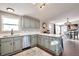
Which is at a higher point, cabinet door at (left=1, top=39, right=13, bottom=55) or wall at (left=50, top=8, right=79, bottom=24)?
wall at (left=50, top=8, right=79, bottom=24)

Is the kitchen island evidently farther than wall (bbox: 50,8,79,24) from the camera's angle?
Yes

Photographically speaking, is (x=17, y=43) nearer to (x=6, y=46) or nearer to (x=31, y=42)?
(x=6, y=46)

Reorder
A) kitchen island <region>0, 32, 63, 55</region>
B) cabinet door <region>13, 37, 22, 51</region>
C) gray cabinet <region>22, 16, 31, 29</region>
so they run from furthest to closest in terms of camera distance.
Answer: gray cabinet <region>22, 16, 31, 29</region> → cabinet door <region>13, 37, 22, 51</region> → kitchen island <region>0, 32, 63, 55</region>

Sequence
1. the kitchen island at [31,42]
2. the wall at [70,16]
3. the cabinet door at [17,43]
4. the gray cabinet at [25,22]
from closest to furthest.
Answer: the wall at [70,16]
the kitchen island at [31,42]
the cabinet door at [17,43]
the gray cabinet at [25,22]

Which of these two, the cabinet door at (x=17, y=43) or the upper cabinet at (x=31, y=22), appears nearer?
the upper cabinet at (x=31, y=22)

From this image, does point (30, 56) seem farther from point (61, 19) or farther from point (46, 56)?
point (61, 19)

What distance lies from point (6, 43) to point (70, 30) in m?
1.57

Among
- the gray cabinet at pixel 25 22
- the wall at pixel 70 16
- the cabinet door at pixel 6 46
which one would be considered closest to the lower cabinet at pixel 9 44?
the cabinet door at pixel 6 46

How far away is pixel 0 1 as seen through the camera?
1076 mm

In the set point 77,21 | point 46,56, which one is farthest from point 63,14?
point 46,56

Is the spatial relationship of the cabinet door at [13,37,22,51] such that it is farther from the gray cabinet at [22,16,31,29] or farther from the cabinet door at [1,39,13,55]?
the gray cabinet at [22,16,31,29]

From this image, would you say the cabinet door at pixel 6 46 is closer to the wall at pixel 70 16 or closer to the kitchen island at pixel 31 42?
the kitchen island at pixel 31 42

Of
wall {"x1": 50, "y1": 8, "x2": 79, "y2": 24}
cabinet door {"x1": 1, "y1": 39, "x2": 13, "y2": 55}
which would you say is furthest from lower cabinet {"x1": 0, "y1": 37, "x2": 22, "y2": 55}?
wall {"x1": 50, "y1": 8, "x2": 79, "y2": 24}

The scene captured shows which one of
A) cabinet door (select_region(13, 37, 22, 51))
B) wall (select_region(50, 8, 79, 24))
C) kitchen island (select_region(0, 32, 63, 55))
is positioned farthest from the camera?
cabinet door (select_region(13, 37, 22, 51))
